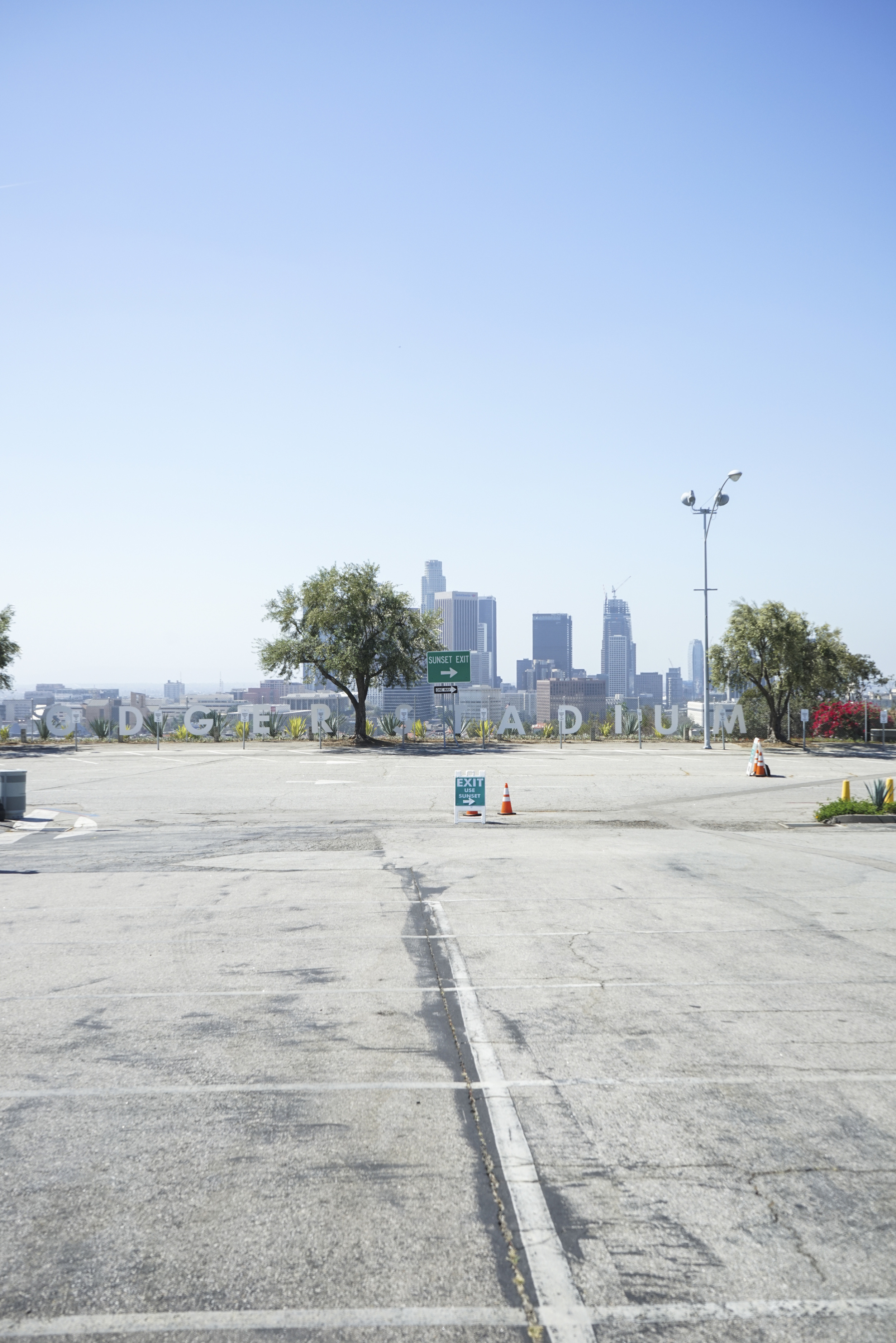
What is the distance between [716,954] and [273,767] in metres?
24.3

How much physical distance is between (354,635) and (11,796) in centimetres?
2497

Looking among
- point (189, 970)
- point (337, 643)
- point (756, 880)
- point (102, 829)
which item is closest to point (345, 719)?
point (337, 643)

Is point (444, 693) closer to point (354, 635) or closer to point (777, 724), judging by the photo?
point (354, 635)

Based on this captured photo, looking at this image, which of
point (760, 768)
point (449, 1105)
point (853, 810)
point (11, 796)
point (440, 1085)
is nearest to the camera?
point (449, 1105)

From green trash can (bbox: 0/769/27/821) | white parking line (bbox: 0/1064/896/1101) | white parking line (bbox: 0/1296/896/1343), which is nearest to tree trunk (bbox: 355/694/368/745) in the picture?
green trash can (bbox: 0/769/27/821)

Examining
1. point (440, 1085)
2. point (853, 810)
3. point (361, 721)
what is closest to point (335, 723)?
point (361, 721)

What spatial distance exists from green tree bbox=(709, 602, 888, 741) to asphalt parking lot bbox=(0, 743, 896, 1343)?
2938 cm

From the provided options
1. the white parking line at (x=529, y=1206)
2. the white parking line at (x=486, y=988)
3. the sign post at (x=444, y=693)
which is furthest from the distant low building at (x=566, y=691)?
the white parking line at (x=529, y=1206)

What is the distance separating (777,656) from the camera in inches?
1576

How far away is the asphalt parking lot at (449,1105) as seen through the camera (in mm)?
3527

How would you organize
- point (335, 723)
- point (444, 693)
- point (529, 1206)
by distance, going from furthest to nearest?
point (335, 723), point (444, 693), point (529, 1206)

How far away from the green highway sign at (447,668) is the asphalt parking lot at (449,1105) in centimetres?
2553

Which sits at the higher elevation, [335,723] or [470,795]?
[335,723]

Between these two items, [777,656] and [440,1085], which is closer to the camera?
[440,1085]
